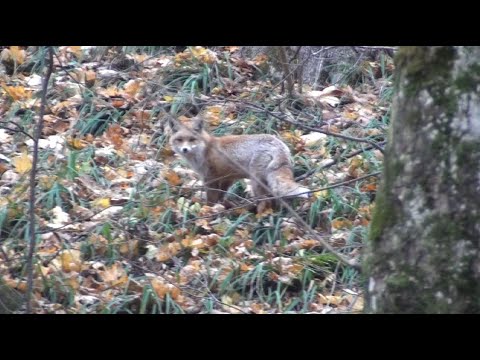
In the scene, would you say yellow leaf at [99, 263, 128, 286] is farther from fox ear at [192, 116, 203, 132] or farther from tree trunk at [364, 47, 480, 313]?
tree trunk at [364, 47, 480, 313]

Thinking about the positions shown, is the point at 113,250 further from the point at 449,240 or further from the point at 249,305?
the point at 449,240

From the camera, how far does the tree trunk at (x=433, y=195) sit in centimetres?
345

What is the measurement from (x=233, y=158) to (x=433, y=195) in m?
5.26

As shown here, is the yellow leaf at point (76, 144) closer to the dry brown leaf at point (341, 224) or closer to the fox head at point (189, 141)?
the fox head at point (189, 141)

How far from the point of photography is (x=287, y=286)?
20.8ft

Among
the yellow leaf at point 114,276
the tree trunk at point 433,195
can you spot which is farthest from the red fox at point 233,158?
the tree trunk at point 433,195

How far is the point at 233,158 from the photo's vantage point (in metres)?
8.66

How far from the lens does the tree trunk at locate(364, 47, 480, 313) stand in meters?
3.45

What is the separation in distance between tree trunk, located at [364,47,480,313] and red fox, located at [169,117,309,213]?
440 centimetres

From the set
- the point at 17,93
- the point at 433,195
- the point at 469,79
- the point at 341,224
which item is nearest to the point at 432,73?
the point at 469,79

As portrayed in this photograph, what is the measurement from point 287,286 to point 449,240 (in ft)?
9.83

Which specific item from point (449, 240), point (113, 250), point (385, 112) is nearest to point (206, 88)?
point (385, 112)

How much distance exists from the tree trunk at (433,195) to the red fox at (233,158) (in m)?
4.40

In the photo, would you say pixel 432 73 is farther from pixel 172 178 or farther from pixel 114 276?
pixel 172 178
